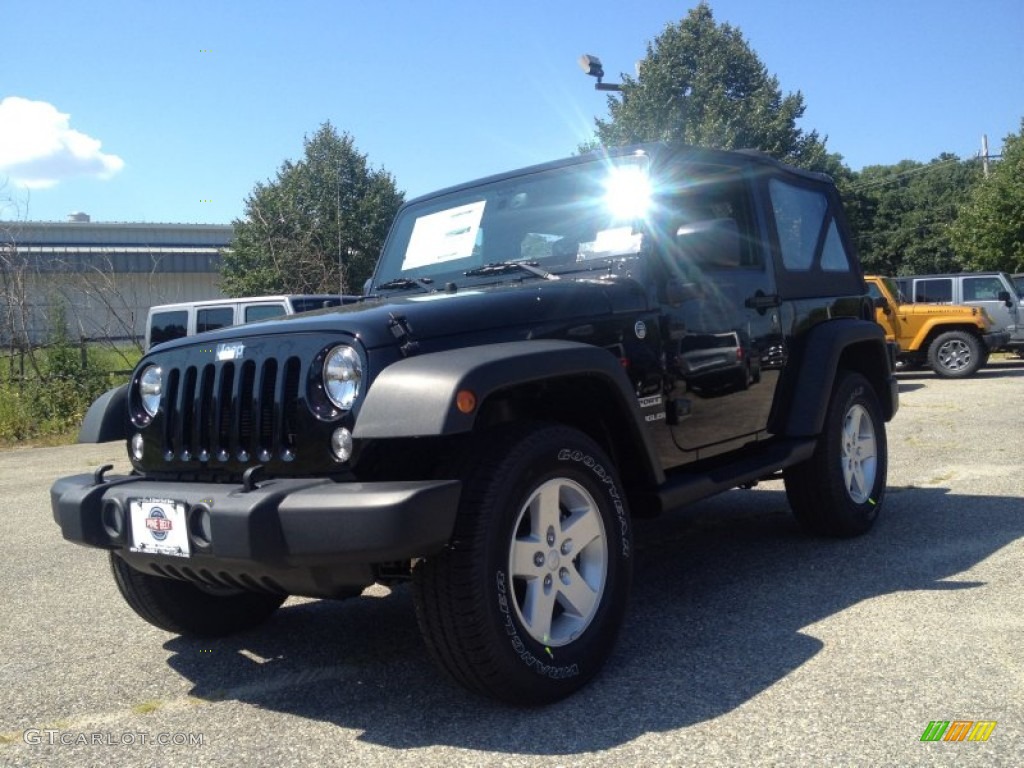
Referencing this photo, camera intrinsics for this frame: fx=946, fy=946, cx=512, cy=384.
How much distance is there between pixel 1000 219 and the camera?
2628cm

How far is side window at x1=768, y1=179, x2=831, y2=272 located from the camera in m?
4.93

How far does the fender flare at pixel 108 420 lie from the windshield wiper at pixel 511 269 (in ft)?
4.84

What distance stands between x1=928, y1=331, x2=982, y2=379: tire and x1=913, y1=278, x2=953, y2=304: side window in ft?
3.98

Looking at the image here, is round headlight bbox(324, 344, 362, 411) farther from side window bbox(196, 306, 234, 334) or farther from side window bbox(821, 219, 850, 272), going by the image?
side window bbox(196, 306, 234, 334)

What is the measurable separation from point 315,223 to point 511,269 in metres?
20.0

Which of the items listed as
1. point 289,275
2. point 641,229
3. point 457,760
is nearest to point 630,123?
point 289,275

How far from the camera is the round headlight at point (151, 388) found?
339 cm

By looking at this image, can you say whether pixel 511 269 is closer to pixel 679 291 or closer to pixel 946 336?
pixel 679 291

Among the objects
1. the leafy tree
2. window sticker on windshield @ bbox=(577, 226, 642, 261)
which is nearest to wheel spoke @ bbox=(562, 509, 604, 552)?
window sticker on windshield @ bbox=(577, 226, 642, 261)

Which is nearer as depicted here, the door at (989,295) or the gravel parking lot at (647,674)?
the gravel parking lot at (647,674)

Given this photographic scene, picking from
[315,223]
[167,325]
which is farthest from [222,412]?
[315,223]

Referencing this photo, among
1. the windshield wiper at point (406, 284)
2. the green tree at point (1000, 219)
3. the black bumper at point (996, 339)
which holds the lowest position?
the black bumper at point (996, 339)

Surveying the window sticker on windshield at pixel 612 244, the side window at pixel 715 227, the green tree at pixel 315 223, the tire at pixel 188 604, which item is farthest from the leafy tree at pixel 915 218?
the tire at pixel 188 604

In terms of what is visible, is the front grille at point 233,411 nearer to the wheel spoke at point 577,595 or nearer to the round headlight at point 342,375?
the round headlight at point 342,375
